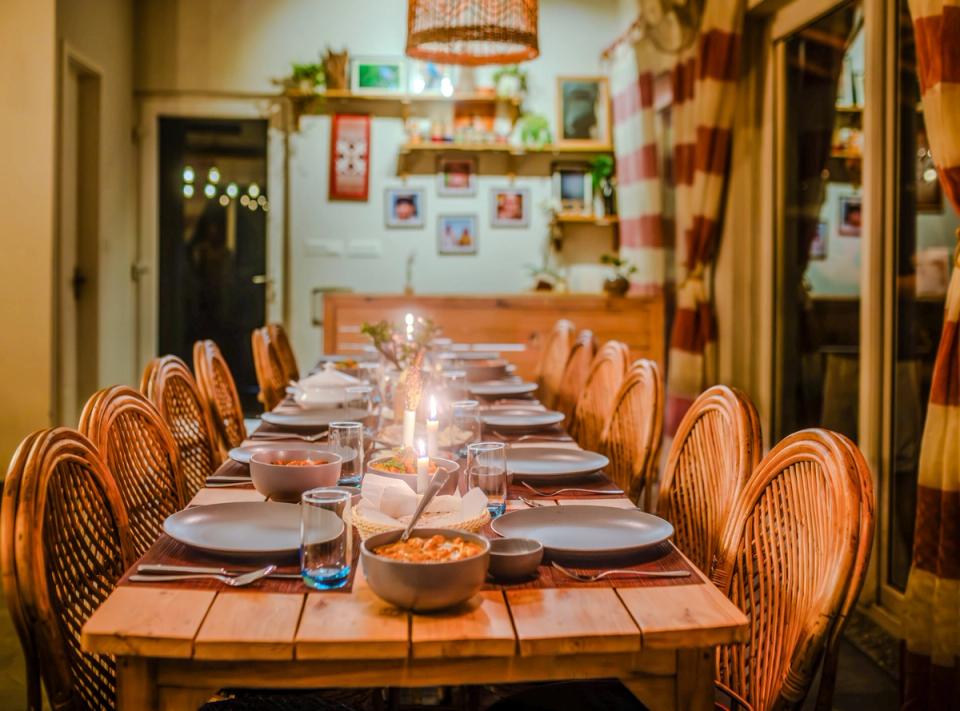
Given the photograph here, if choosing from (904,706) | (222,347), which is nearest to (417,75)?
(222,347)

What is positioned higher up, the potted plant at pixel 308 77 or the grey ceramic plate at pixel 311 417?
the potted plant at pixel 308 77

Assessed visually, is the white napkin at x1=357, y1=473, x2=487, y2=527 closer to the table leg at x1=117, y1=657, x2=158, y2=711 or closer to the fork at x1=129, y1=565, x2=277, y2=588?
the fork at x1=129, y1=565, x2=277, y2=588

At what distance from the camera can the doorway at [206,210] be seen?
6250 millimetres

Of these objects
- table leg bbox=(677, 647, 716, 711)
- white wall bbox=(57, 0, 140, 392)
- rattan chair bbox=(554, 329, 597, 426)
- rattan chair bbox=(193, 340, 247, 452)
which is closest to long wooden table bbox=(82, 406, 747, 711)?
table leg bbox=(677, 647, 716, 711)

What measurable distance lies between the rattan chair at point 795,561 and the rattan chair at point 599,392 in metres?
1.30

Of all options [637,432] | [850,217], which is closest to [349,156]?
[850,217]

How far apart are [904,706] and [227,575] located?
6.30ft

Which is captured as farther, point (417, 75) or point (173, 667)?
point (417, 75)

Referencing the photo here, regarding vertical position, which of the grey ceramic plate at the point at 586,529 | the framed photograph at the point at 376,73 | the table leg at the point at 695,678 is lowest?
the table leg at the point at 695,678

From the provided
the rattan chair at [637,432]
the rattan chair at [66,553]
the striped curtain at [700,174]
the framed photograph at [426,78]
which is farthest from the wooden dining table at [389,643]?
the framed photograph at [426,78]

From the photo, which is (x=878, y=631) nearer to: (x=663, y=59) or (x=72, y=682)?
(x=72, y=682)

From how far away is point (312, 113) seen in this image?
6.20 m

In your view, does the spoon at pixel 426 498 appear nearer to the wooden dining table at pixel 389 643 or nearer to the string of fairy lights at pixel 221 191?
the wooden dining table at pixel 389 643

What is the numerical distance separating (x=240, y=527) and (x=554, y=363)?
287cm
